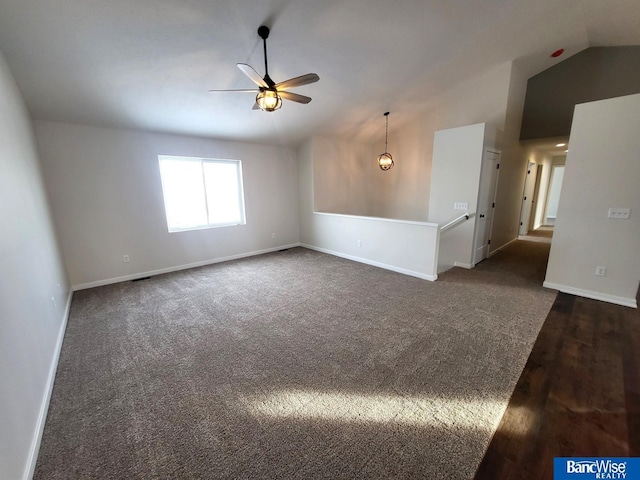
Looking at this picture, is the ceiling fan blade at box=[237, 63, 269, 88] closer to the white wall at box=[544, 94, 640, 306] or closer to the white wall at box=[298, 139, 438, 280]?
the white wall at box=[298, 139, 438, 280]

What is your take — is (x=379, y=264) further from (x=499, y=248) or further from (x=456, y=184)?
(x=499, y=248)

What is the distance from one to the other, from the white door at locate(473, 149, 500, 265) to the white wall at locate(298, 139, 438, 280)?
1332 millimetres

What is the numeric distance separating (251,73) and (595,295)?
490cm

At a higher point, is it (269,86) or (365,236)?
(269,86)

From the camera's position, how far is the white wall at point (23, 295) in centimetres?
139

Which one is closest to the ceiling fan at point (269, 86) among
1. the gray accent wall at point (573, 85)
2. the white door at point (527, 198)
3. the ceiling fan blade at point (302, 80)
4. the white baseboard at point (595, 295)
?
the ceiling fan blade at point (302, 80)

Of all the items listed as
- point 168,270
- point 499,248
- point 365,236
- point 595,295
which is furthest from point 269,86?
point 499,248

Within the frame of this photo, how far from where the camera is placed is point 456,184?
461cm

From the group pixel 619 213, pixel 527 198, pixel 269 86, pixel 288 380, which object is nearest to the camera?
pixel 288 380

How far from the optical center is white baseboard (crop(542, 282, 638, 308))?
10.2 feet

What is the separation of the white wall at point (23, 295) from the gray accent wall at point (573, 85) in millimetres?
8040

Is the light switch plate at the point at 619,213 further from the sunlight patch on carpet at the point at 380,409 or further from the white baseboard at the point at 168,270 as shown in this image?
the white baseboard at the point at 168,270

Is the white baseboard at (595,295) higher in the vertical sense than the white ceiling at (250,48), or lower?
lower

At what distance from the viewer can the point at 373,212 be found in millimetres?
7523
